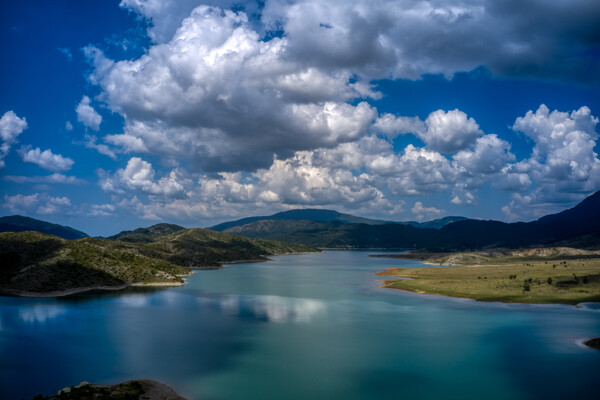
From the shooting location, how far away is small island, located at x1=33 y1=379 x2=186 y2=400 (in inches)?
1362

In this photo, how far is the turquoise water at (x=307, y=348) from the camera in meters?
40.3

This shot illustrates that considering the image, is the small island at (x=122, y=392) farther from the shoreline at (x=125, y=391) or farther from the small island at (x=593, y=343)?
the small island at (x=593, y=343)

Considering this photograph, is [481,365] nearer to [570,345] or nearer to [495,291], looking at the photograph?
[570,345]

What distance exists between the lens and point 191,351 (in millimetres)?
52188

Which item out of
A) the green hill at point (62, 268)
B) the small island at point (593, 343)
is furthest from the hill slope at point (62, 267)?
the small island at point (593, 343)

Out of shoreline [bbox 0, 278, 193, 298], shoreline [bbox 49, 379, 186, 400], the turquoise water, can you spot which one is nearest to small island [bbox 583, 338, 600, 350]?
the turquoise water

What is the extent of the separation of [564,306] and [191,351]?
77.4 m

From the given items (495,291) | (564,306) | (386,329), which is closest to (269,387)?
(386,329)

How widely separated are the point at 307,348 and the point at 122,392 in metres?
24.6

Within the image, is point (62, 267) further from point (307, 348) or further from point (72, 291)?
point (307, 348)

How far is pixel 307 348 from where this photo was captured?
177 feet

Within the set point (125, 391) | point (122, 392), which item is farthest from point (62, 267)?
point (122, 392)

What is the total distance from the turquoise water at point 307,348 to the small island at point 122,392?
1900 millimetres

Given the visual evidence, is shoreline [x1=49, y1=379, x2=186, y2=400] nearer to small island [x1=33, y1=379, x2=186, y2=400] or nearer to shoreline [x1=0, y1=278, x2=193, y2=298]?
small island [x1=33, y1=379, x2=186, y2=400]
